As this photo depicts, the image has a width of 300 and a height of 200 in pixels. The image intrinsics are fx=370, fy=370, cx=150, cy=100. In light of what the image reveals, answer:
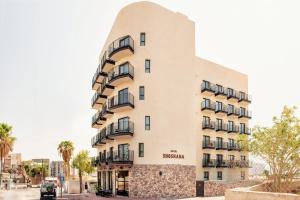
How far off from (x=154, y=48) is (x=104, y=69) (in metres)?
9.64

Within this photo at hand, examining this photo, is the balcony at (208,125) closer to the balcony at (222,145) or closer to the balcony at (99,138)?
the balcony at (222,145)

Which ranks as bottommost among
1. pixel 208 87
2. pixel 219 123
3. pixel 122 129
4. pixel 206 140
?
pixel 206 140

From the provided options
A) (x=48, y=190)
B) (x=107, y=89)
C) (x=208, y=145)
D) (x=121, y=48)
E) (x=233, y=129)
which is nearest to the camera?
(x=121, y=48)

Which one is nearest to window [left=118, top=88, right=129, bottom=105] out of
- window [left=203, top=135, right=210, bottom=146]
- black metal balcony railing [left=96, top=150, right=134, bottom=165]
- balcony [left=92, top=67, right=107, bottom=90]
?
black metal balcony railing [left=96, top=150, right=134, bottom=165]

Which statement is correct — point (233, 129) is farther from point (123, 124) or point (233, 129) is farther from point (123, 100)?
point (123, 100)

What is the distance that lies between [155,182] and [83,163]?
3381cm

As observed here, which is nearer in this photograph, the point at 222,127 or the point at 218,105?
the point at 218,105

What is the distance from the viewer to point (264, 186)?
98.5 ft

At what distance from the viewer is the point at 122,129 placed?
40.9m

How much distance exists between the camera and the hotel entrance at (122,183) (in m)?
40.0

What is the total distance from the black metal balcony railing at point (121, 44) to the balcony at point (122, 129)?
8037 mm

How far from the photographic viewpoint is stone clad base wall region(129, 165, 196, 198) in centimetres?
3806

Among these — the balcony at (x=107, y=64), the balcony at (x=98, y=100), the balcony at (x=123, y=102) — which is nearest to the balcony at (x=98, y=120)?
the balcony at (x=98, y=100)

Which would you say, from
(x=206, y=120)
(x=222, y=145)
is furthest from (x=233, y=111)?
(x=206, y=120)
